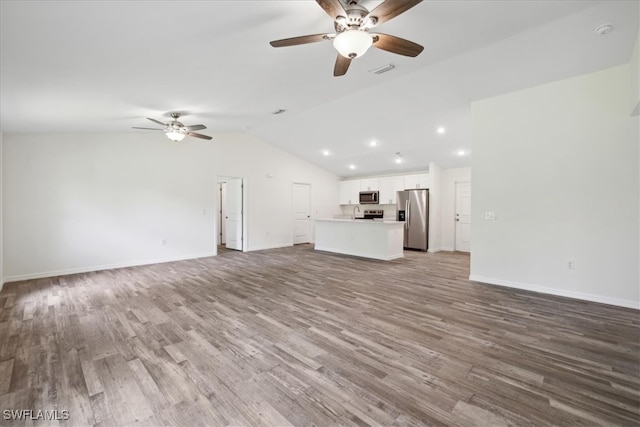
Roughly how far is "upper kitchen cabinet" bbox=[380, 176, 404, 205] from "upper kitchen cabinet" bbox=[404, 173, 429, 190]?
16cm

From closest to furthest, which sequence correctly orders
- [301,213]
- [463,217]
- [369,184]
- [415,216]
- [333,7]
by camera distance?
[333,7] → [463,217] → [415,216] → [301,213] → [369,184]

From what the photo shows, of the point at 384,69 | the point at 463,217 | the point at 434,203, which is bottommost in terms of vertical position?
the point at 463,217

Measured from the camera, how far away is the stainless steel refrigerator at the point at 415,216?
25.4 feet

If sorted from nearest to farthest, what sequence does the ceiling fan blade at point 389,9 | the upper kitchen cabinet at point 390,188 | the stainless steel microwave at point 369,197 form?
the ceiling fan blade at point 389,9 < the upper kitchen cabinet at point 390,188 < the stainless steel microwave at point 369,197

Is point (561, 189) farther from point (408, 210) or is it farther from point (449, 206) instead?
point (408, 210)

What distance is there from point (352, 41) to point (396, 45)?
0.47 meters

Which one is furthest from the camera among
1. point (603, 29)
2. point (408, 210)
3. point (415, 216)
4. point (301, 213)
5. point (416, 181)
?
point (301, 213)

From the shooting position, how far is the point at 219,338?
2.54m

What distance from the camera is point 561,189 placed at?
375 cm

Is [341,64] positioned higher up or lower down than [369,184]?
higher up

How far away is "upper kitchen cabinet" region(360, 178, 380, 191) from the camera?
9.07 meters

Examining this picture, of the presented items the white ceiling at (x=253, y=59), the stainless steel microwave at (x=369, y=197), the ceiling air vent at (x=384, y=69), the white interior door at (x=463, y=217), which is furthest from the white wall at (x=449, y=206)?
the ceiling air vent at (x=384, y=69)

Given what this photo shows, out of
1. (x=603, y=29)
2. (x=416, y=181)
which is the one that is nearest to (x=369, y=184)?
Result: (x=416, y=181)

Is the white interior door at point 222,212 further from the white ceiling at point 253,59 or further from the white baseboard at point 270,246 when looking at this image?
the white ceiling at point 253,59
